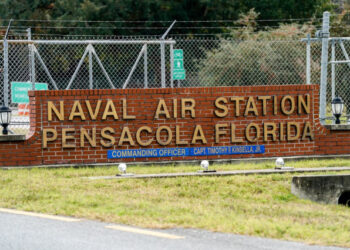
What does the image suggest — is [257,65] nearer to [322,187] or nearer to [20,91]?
[20,91]

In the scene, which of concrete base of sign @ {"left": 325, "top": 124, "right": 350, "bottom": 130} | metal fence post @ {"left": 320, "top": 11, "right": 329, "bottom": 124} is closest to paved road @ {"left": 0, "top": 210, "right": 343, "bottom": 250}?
concrete base of sign @ {"left": 325, "top": 124, "right": 350, "bottom": 130}

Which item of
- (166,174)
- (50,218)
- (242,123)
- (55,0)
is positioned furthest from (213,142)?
(55,0)

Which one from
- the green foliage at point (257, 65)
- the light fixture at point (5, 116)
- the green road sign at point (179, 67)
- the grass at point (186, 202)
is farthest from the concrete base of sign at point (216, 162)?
the green foliage at point (257, 65)

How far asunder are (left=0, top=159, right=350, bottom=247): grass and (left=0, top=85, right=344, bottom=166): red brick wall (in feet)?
1.81

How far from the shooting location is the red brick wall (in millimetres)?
12312

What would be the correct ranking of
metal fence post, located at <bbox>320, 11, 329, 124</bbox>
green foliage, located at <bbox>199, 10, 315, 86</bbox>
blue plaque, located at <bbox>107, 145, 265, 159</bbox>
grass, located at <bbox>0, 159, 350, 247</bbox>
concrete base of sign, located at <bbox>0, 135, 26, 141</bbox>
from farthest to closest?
1. green foliage, located at <bbox>199, 10, 315, 86</bbox>
2. metal fence post, located at <bbox>320, 11, 329, 124</bbox>
3. blue plaque, located at <bbox>107, 145, 265, 159</bbox>
4. concrete base of sign, located at <bbox>0, 135, 26, 141</bbox>
5. grass, located at <bbox>0, 159, 350, 247</bbox>

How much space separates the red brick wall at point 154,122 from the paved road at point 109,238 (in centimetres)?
470

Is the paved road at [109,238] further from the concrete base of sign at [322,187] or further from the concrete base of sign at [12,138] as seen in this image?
the concrete base of sign at [12,138]

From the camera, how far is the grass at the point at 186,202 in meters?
7.43

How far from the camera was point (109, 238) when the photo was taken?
270 inches

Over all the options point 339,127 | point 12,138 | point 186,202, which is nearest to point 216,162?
point 339,127

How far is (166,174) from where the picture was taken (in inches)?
428

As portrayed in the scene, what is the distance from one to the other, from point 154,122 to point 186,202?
3854 millimetres

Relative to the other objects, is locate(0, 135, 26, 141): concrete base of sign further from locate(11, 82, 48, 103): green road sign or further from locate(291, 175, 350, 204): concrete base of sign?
locate(291, 175, 350, 204): concrete base of sign
